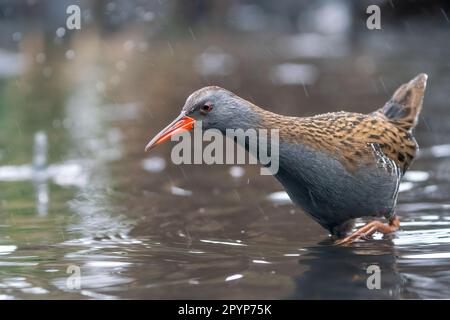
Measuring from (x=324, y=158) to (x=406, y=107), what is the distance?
1.55 metres

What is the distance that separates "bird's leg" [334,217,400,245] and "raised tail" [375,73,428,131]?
87 cm

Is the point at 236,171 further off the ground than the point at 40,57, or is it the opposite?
the point at 40,57

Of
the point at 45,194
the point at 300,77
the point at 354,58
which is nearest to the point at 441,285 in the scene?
the point at 45,194

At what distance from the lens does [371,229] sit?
6.38m

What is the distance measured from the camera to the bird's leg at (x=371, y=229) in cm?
630

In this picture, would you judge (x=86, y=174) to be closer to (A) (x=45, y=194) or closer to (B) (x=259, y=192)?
(A) (x=45, y=194)

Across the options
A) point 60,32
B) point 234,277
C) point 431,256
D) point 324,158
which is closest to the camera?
point 234,277

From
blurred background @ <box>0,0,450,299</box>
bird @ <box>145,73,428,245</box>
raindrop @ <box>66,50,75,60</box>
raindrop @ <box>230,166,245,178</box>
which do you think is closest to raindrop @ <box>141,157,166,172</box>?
blurred background @ <box>0,0,450,299</box>

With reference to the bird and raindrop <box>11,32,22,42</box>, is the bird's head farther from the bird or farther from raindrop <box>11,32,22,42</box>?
raindrop <box>11,32,22,42</box>

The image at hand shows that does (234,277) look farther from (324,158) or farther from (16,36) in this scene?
(16,36)

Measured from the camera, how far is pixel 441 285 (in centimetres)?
525

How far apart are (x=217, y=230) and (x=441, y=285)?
2.10m

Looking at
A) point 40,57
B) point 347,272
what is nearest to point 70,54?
point 40,57

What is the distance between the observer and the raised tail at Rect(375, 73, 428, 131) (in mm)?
7168
